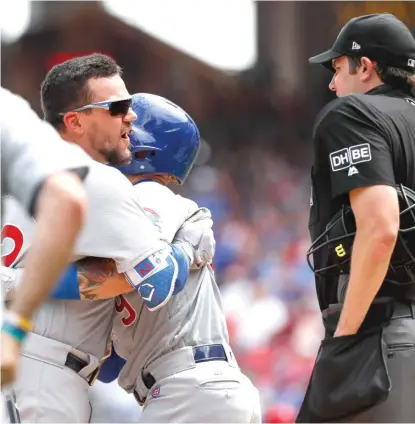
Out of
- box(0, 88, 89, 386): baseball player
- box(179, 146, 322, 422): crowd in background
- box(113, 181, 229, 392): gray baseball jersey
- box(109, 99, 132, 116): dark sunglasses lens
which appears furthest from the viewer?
box(179, 146, 322, 422): crowd in background

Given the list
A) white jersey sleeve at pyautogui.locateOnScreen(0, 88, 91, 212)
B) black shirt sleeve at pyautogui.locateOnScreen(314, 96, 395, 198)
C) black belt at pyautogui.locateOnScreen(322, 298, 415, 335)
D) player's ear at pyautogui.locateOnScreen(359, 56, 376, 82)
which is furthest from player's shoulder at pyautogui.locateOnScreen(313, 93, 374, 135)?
white jersey sleeve at pyautogui.locateOnScreen(0, 88, 91, 212)

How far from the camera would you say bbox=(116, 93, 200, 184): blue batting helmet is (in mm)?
3982

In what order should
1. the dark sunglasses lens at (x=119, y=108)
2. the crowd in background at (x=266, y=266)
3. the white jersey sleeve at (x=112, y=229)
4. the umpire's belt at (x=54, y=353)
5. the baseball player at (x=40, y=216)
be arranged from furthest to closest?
the crowd in background at (x=266, y=266) → the dark sunglasses lens at (x=119, y=108) → the umpire's belt at (x=54, y=353) → the white jersey sleeve at (x=112, y=229) → the baseball player at (x=40, y=216)

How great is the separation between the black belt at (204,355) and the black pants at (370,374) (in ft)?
1.13

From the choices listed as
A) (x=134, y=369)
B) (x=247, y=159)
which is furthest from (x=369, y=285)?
(x=247, y=159)

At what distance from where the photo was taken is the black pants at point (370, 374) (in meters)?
3.60

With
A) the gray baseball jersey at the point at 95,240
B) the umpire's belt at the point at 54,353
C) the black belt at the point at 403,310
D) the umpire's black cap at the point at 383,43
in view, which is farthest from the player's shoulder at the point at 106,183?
the umpire's black cap at the point at 383,43

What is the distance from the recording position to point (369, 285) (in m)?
3.58

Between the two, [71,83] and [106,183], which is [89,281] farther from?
[71,83]

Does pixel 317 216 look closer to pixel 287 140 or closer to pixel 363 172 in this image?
pixel 363 172

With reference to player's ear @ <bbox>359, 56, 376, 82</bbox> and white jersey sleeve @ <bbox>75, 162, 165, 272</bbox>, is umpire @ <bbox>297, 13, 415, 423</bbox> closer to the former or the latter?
player's ear @ <bbox>359, 56, 376, 82</bbox>

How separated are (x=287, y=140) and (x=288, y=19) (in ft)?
7.33

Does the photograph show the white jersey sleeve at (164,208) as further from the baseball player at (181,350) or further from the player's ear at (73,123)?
the player's ear at (73,123)

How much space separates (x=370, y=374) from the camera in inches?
142
